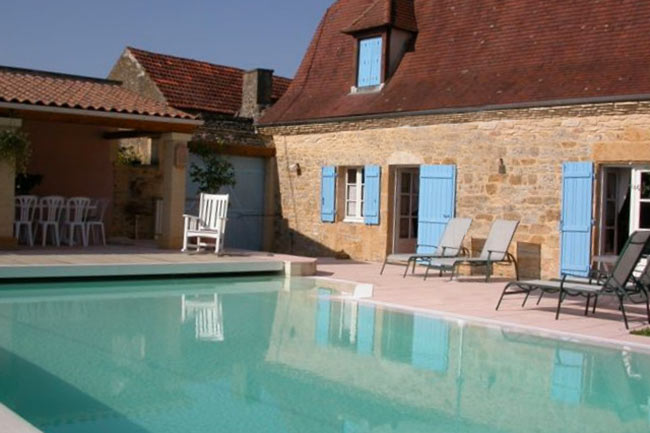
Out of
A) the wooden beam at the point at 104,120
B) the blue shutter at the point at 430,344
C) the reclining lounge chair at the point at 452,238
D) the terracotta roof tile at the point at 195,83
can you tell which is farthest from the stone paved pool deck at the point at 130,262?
the terracotta roof tile at the point at 195,83

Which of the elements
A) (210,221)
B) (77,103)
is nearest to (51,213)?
(77,103)

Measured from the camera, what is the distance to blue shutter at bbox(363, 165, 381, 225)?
50.3 feet

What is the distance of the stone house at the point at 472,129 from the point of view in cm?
1231

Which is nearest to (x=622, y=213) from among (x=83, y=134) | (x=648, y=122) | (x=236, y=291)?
(x=648, y=122)

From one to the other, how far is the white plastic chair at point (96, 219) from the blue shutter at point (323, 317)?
16.1ft

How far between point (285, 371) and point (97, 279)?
5.91 meters

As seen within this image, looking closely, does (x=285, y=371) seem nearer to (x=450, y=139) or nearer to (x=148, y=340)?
(x=148, y=340)

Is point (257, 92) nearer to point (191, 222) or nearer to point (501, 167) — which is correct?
point (191, 222)

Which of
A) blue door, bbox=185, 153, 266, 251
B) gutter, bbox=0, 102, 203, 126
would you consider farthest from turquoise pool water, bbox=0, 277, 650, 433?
blue door, bbox=185, 153, 266, 251

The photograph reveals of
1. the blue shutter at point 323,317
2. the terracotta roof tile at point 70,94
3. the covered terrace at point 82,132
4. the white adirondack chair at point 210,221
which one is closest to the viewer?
the blue shutter at point 323,317

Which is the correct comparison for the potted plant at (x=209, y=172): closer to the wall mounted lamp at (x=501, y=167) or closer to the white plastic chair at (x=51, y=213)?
the white plastic chair at (x=51, y=213)

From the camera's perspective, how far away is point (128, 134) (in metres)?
15.5

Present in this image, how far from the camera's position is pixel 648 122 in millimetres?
11609

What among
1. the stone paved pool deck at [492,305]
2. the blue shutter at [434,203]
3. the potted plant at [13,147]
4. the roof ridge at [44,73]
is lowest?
the stone paved pool deck at [492,305]
